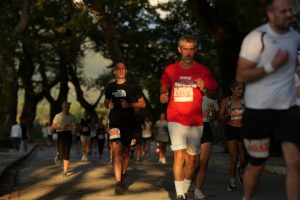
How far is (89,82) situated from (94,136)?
45.9m

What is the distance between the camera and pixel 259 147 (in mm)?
6941

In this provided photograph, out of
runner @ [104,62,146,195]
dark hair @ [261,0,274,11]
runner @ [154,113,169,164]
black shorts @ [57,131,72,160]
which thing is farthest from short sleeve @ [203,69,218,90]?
runner @ [154,113,169,164]

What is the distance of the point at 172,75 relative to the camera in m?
9.91

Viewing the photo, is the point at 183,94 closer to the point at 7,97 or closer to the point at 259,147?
the point at 259,147

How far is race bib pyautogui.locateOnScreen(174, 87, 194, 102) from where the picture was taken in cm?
989

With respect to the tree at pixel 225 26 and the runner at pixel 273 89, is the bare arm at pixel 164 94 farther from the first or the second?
the tree at pixel 225 26

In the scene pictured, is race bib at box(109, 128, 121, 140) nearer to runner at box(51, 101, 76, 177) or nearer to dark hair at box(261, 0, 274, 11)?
runner at box(51, 101, 76, 177)

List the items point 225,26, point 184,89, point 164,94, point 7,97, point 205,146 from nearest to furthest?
point 164,94 → point 184,89 → point 205,146 → point 225,26 → point 7,97

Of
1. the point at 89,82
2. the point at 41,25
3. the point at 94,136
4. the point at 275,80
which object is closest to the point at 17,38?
the point at 94,136

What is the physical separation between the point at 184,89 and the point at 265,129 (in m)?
3.05

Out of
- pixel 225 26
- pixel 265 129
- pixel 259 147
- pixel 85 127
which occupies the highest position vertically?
pixel 225 26

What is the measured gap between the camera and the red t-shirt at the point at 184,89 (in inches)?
389

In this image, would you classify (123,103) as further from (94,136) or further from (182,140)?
(94,136)

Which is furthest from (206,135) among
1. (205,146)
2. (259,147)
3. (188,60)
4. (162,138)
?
(162,138)
